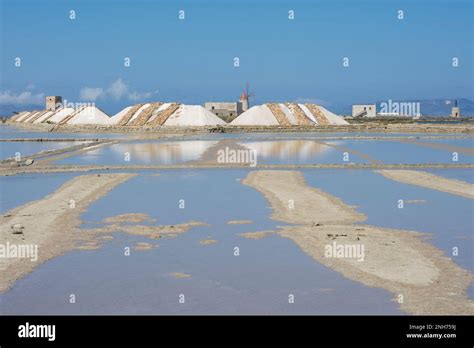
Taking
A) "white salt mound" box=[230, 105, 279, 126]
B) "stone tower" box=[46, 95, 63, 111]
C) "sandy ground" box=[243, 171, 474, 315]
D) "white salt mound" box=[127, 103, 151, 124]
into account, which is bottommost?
"sandy ground" box=[243, 171, 474, 315]

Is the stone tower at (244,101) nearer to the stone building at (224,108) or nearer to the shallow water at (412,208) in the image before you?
the stone building at (224,108)

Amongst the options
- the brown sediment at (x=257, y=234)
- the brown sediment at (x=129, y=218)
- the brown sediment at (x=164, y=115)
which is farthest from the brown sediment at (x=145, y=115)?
the brown sediment at (x=257, y=234)

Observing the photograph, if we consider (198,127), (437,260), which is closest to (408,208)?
(437,260)

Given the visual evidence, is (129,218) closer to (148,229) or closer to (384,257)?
(148,229)

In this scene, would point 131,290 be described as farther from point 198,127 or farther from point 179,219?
point 198,127

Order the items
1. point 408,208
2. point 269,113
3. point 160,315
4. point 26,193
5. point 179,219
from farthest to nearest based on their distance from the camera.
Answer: point 269,113
point 26,193
point 408,208
point 179,219
point 160,315

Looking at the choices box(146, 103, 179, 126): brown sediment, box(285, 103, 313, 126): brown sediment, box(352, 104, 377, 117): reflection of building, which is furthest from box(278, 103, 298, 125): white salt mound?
box(352, 104, 377, 117): reflection of building

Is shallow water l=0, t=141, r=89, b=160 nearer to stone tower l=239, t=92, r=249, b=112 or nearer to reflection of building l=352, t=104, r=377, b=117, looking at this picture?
stone tower l=239, t=92, r=249, b=112
